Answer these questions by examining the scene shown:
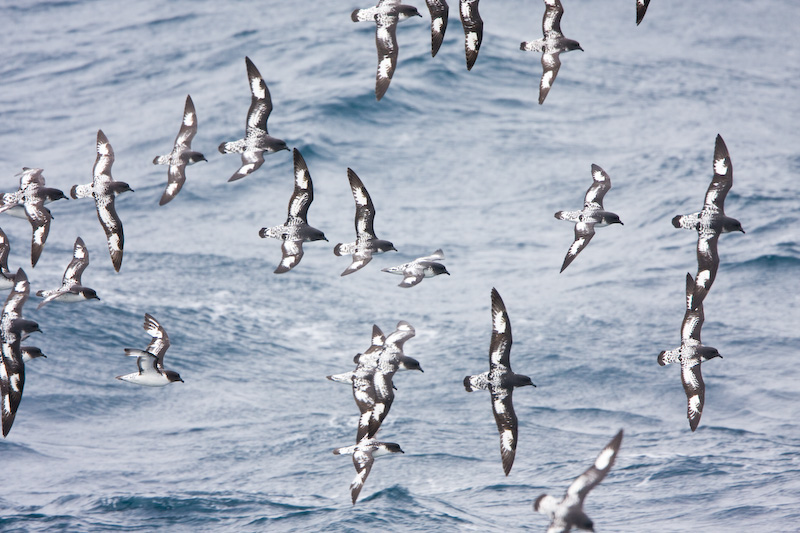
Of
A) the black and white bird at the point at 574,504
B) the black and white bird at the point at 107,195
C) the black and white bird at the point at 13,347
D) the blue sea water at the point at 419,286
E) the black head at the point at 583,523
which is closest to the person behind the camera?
the black and white bird at the point at 574,504

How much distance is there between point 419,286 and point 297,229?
18.0 meters

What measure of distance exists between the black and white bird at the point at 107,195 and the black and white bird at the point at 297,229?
2245 millimetres

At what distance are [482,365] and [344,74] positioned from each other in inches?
685

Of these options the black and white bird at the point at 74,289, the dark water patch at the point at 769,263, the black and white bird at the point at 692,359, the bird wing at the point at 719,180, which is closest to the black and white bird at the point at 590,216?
the bird wing at the point at 719,180

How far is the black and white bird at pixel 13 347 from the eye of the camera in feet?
54.1

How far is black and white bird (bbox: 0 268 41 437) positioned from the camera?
16484mm

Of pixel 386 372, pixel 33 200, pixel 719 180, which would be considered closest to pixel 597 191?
pixel 719 180

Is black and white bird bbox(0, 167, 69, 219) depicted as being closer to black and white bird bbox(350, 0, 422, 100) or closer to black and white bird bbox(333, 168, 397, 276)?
black and white bird bbox(333, 168, 397, 276)

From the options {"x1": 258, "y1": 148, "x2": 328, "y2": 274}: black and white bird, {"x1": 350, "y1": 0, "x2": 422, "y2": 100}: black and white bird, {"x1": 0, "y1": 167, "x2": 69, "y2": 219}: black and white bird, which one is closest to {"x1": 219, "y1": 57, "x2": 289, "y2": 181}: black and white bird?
{"x1": 258, "y1": 148, "x2": 328, "y2": 274}: black and white bird

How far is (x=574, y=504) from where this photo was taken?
13258 millimetres

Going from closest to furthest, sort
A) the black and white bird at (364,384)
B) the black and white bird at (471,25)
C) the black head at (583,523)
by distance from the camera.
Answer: the black head at (583,523), the black and white bird at (471,25), the black and white bird at (364,384)

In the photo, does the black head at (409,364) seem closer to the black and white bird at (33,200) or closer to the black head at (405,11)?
the black head at (405,11)

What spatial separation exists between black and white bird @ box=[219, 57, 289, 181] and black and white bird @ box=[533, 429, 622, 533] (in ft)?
23.1

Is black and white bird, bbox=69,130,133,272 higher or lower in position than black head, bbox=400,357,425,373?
higher
